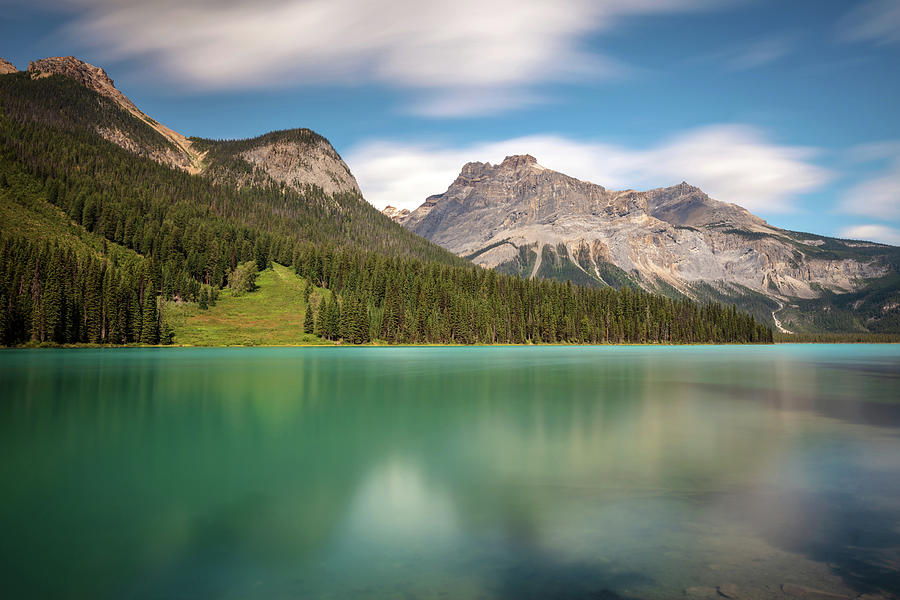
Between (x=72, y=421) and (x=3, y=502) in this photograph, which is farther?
(x=72, y=421)

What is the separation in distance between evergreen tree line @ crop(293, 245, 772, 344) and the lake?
120 m

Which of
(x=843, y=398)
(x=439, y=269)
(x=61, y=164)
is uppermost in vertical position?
(x=61, y=164)

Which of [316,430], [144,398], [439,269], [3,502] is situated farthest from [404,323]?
[3,502]

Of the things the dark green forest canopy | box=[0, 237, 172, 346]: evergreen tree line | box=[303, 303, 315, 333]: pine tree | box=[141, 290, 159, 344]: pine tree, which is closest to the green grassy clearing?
box=[303, 303, 315, 333]: pine tree

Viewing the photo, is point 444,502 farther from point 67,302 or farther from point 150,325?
point 150,325

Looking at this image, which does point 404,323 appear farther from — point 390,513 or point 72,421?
point 390,513

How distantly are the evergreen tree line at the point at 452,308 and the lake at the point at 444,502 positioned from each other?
120427 millimetres

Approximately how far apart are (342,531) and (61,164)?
227456 mm

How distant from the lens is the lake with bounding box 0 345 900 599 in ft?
30.1

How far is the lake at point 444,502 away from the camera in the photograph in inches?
361

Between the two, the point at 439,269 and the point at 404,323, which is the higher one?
the point at 439,269

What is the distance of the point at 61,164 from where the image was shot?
186625mm

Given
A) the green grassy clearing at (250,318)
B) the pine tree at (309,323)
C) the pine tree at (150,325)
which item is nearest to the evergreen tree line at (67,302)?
the pine tree at (150,325)

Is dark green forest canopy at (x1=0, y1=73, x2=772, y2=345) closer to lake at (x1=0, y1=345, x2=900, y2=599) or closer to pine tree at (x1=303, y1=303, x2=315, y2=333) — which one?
pine tree at (x1=303, y1=303, x2=315, y2=333)
